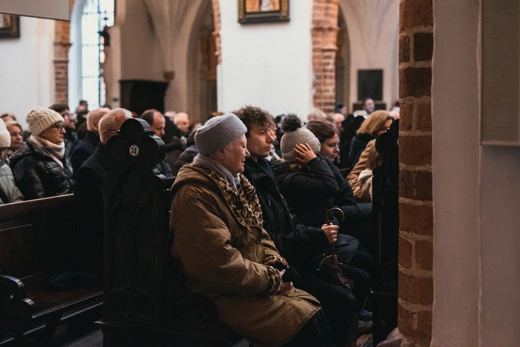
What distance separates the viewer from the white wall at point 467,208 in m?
2.18

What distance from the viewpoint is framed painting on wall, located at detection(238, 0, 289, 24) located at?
14.3m

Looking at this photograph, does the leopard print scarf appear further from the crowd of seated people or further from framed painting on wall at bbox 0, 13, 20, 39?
framed painting on wall at bbox 0, 13, 20, 39

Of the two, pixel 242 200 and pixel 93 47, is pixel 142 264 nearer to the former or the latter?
pixel 242 200

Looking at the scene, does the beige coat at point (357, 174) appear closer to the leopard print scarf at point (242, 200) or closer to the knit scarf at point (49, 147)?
the leopard print scarf at point (242, 200)

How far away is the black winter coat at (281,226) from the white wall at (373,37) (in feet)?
54.0

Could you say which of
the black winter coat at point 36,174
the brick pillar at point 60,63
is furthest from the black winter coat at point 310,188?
the brick pillar at point 60,63

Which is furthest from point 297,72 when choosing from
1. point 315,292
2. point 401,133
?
point 401,133

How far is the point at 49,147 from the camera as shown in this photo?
6.14 metres

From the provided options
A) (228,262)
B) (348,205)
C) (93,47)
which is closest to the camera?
(228,262)

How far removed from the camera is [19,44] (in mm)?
18141

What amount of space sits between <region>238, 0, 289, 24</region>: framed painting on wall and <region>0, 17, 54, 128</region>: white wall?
20.1ft

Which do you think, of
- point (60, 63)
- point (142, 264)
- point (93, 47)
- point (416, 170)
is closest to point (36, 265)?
point (142, 264)

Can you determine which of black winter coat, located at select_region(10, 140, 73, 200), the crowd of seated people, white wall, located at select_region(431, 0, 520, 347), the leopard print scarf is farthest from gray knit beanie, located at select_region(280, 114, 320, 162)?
white wall, located at select_region(431, 0, 520, 347)

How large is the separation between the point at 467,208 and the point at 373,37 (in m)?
19.0
